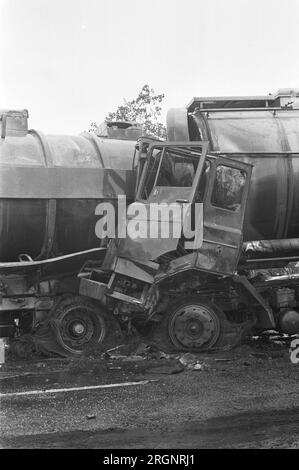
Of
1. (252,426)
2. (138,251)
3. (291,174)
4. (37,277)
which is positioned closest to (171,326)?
(138,251)

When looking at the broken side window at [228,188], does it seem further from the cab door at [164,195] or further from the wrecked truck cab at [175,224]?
the cab door at [164,195]

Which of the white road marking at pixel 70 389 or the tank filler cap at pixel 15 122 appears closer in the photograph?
the white road marking at pixel 70 389

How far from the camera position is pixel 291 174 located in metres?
7.74

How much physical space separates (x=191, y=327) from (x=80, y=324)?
1408 millimetres

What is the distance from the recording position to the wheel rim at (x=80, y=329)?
24.3 ft

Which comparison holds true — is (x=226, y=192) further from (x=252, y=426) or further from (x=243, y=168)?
(x=252, y=426)

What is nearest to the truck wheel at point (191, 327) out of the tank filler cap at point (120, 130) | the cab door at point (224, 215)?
the cab door at point (224, 215)

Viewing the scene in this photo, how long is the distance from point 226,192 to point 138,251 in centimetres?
137

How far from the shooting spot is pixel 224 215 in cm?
738

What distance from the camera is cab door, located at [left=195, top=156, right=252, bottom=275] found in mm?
7250
